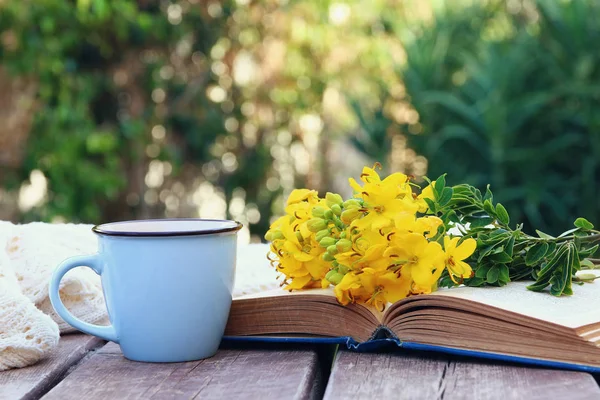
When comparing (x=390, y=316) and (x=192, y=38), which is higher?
(x=192, y=38)

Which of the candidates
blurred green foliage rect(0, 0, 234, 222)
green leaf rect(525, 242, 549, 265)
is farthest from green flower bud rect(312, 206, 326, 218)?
blurred green foliage rect(0, 0, 234, 222)

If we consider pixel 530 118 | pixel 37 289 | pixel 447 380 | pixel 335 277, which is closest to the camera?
pixel 447 380

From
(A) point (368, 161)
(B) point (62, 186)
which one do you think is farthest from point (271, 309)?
(A) point (368, 161)

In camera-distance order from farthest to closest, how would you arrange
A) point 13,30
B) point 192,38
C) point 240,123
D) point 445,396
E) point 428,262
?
point 240,123 → point 192,38 → point 13,30 → point 428,262 → point 445,396

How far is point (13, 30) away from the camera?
10.8 feet

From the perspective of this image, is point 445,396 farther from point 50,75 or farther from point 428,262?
point 50,75

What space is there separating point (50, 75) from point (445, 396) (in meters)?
3.01

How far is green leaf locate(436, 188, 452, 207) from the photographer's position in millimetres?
862

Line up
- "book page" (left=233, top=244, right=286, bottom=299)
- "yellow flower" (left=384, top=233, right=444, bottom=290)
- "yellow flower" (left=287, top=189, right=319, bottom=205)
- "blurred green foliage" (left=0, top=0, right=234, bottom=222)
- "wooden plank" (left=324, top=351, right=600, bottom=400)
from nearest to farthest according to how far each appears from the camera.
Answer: "wooden plank" (left=324, top=351, right=600, bottom=400)
"yellow flower" (left=384, top=233, right=444, bottom=290)
"yellow flower" (left=287, top=189, right=319, bottom=205)
"book page" (left=233, top=244, right=286, bottom=299)
"blurred green foliage" (left=0, top=0, right=234, bottom=222)

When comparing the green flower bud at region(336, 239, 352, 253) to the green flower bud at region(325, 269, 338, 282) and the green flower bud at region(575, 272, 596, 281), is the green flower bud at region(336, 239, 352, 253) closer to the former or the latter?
the green flower bud at region(325, 269, 338, 282)

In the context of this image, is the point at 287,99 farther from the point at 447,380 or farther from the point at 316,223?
the point at 447,380

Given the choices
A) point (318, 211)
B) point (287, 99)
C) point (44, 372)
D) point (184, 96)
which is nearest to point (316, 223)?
point (318, 211)

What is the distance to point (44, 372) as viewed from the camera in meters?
0.82

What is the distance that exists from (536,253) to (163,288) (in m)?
0.42
